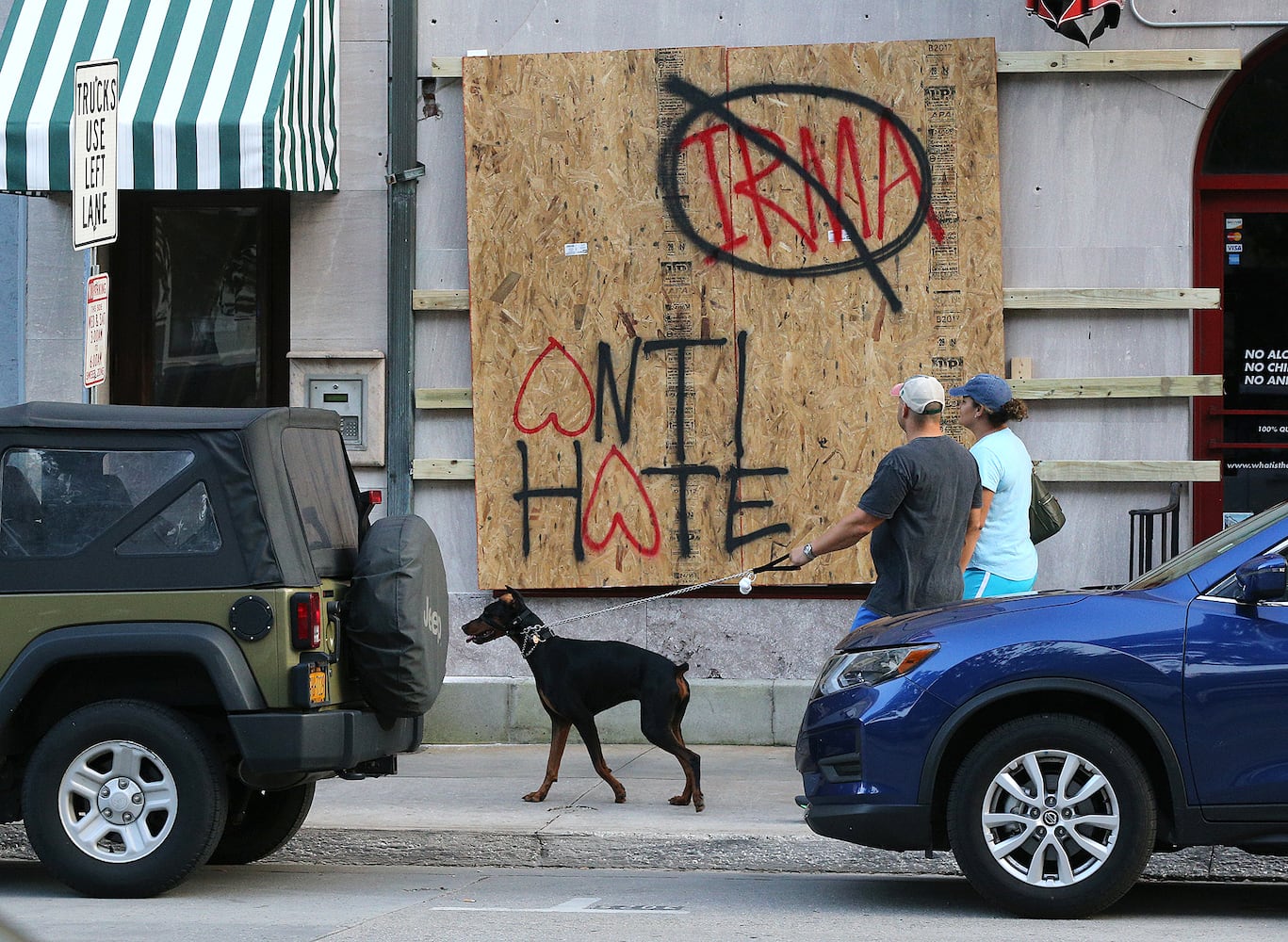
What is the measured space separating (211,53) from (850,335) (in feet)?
13.5

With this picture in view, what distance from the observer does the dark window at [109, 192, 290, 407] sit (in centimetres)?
1125

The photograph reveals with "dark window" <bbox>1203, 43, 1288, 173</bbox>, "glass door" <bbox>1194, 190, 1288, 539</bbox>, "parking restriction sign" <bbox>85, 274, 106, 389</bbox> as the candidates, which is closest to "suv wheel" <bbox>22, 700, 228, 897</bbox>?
"parking restriction sign" <bbox>85, 274, 106, 389</bbox>

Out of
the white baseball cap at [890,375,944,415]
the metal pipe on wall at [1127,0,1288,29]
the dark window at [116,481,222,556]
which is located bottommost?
the dark window at [116,481,222,556]

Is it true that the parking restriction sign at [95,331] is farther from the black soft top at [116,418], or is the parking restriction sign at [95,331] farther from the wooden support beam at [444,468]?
the wooden support beam at [444,468]

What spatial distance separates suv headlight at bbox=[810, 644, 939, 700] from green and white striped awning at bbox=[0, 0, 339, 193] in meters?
5.05

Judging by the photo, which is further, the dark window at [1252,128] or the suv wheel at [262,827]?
the dark window at [1252,128]

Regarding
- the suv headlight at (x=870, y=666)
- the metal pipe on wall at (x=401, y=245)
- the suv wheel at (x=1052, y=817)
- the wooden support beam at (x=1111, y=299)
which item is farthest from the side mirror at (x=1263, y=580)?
the metal pipe on wall at (x=401, y=245)

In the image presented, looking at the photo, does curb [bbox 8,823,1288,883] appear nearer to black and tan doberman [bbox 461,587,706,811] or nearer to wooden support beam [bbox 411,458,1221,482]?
black and tan doberman [bbox 461,587,706,811]

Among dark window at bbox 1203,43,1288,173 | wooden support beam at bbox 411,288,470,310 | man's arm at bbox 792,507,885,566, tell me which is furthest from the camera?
wooden support beam at bbox 411,288,470,310

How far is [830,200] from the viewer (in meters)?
10.4

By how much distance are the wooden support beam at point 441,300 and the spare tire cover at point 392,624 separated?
395 centimetres

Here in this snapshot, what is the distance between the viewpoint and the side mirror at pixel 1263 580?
5906mm

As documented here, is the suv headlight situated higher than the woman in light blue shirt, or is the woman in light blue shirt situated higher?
the woman in light blue shirt

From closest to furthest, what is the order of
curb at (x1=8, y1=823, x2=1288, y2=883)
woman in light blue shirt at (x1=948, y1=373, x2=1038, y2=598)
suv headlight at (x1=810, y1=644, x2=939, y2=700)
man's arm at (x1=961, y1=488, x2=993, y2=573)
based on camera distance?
suv headlight at (x1=810, y1=644, x2=939, y2=700) < curb at (x1=8, y1=823, x2=1288, y2=883) < man's arm at (x1=961, y1=488, x2=993, y2=573) < woman in light blue shirt at (x1=948, y1=373, x2=1038, y2=598)
